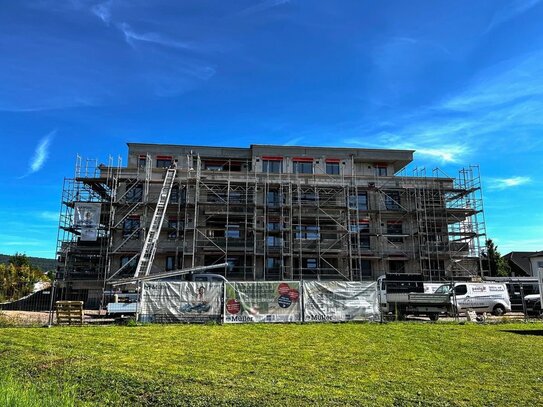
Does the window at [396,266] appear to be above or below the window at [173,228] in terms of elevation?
below

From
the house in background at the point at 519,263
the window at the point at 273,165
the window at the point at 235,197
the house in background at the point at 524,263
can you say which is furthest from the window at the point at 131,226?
the house in background at the point at 519,263

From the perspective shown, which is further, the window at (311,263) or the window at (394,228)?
the window at (394,228)

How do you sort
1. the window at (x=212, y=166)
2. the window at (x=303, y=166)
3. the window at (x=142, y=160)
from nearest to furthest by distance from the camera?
the window at (x=142, y=160) < the window at (x=303, y=166) < the window at (x=212, y=166)

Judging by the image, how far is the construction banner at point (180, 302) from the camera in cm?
1773

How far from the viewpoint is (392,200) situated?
121 feet

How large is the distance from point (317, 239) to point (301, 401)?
92.3 ft

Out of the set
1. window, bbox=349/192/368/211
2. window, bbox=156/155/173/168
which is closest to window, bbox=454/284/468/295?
window, bbox=349/192/368/211

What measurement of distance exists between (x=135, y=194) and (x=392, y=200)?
20824mm

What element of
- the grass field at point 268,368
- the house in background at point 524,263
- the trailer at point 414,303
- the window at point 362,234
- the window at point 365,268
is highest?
the window at point 362,234

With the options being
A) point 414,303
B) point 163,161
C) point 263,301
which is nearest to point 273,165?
point 163,161

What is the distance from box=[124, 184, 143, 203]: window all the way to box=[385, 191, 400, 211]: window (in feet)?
65.3

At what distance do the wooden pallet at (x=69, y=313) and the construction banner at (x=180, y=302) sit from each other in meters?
2.41

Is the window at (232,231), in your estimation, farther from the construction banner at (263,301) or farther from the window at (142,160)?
the construction banner at (263,301)

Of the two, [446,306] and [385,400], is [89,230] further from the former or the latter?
[385,400]
